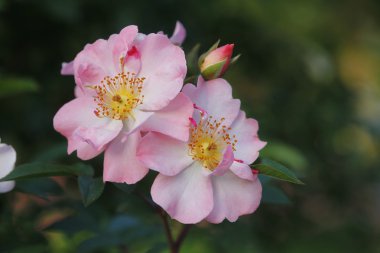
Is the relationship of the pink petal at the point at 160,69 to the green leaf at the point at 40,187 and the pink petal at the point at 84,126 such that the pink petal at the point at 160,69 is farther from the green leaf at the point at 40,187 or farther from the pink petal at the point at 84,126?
the green leaf at the point at 40,187

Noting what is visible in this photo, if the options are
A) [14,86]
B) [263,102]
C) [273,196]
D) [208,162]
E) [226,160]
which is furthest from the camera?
[263,102]

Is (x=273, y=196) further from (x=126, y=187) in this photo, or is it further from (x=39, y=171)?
(x=39, y=171)

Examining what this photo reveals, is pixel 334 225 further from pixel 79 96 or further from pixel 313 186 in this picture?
pixel 79 96

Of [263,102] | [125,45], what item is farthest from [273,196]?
[263,102]

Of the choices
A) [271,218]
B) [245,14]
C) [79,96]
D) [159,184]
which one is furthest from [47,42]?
[159,184]

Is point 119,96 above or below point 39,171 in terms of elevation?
above

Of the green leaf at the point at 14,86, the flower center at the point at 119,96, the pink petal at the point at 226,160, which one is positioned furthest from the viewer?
the green leaf at the point at 14,86

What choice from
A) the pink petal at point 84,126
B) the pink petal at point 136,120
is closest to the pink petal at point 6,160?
the pink petal at point 84,126

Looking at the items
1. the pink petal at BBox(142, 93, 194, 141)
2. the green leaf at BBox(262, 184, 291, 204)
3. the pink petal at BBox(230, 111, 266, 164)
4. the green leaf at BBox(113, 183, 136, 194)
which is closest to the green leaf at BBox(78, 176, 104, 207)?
the green leaf at BBox(113, 183, 136, 194)
